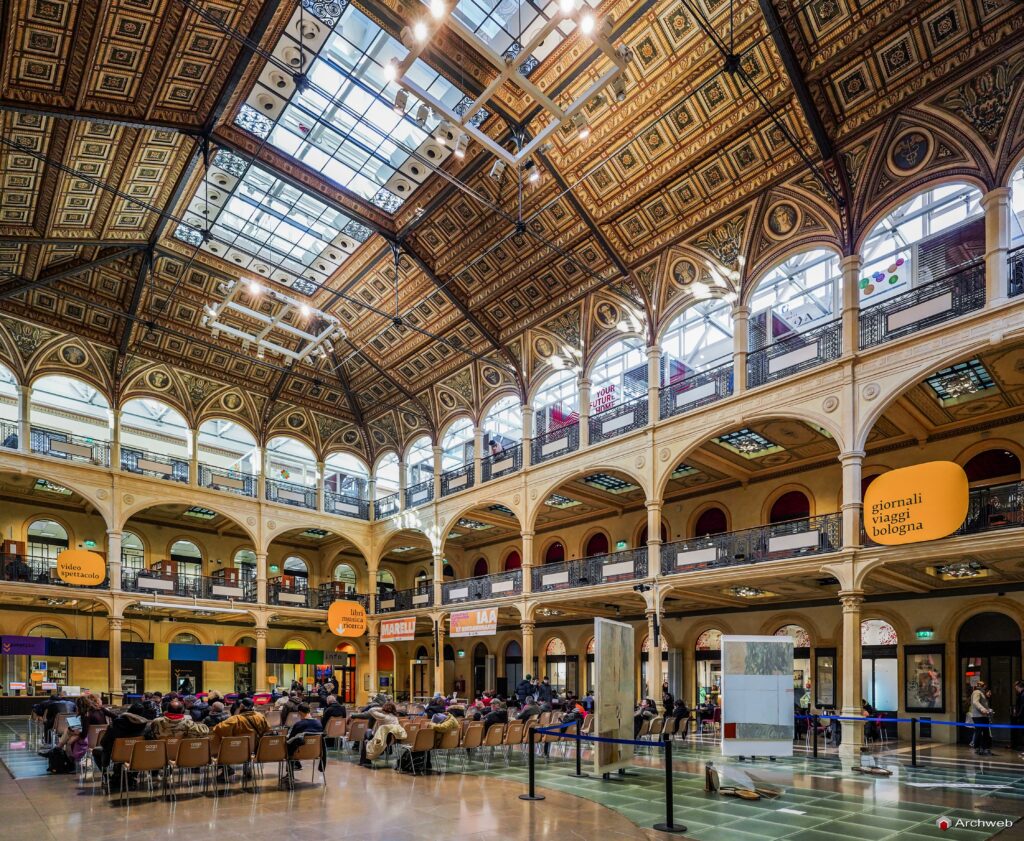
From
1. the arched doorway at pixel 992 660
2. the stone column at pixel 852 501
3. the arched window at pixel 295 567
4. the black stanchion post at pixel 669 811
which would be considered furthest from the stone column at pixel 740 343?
the arched window at pixel 295 567

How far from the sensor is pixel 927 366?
14828 mm

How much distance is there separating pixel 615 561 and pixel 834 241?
10.3m

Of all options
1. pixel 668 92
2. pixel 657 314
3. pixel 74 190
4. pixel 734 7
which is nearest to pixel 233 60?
pixel 74 190

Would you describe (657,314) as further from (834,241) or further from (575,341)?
(834,241)

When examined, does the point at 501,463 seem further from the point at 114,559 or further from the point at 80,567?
the point at 80,567

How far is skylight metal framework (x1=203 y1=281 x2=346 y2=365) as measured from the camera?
65.8 ft

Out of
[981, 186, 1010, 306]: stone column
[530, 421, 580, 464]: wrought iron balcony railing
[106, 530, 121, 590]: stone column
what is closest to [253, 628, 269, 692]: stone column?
[106, 530, 121, 590]: stone column

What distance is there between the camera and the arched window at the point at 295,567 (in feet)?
108

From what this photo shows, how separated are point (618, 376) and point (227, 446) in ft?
54.7

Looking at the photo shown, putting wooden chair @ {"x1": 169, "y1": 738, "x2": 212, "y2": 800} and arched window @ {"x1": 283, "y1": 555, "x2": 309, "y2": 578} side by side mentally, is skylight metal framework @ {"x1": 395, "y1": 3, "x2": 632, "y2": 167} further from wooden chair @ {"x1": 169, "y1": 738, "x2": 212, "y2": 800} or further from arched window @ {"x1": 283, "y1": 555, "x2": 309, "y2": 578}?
arched window @ {"x1": 283, "y1": 555, "x2": 309, "y2": 578}

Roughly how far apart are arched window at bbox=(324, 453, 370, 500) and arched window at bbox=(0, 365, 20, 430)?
436 inches

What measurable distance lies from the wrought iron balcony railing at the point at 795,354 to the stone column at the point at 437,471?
13271 mm

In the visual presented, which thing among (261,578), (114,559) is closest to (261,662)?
(261,578)

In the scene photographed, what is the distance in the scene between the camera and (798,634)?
21344mm
